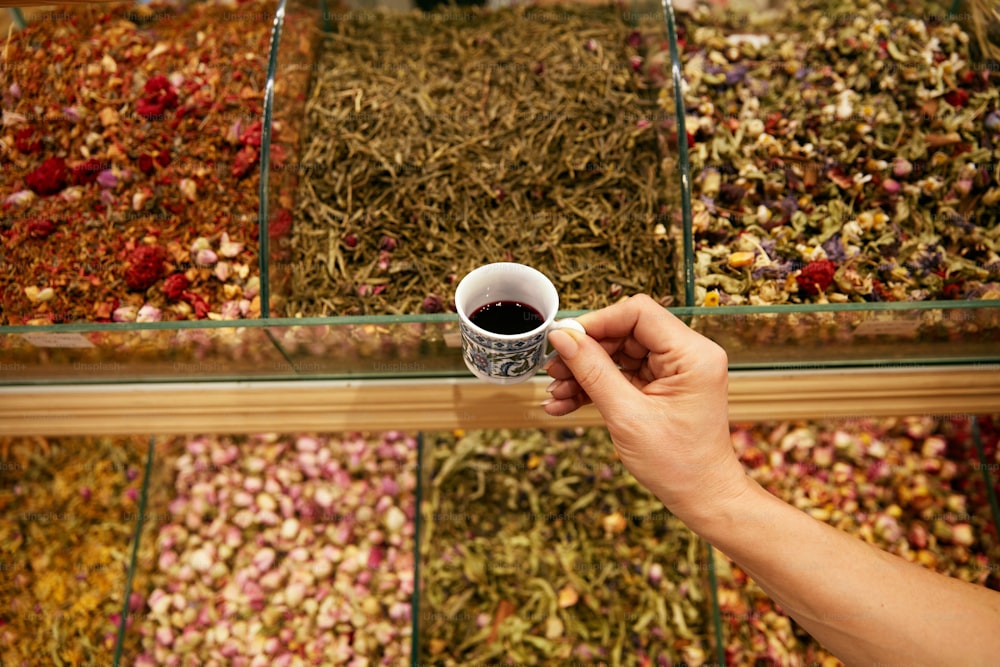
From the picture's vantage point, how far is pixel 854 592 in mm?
1213

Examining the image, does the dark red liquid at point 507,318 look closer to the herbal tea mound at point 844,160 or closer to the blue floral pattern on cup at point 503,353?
the blue floral pattern on cup at point 503,353

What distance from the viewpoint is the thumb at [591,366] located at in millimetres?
1185

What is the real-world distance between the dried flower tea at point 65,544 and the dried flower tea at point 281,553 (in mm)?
88

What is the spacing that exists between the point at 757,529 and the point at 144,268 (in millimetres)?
1706

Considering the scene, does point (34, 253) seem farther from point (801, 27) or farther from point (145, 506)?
point (801, 27)

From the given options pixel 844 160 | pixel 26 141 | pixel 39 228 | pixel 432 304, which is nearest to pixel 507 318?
pixel 432 304

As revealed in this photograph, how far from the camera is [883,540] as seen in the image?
1863mm

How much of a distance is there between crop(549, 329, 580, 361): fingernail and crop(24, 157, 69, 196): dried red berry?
5.47 ft

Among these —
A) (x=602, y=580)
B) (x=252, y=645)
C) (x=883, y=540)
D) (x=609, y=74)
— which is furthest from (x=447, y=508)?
(x=609, y=74)

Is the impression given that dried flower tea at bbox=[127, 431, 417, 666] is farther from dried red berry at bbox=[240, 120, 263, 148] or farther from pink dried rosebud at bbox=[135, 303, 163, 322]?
dried red berry at bbox=[240, 120, 263, 148]

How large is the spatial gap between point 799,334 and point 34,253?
7.10 feet

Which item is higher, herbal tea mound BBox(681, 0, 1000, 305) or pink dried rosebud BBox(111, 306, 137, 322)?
herbal tea mound BBox(681, 0, 1000, 305)

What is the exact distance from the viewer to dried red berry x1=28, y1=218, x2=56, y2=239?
1799mm

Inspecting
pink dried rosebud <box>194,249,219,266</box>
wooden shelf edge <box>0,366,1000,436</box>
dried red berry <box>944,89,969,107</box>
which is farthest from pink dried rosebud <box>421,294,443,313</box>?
dried red berry <box>944,89,969,107</box>
